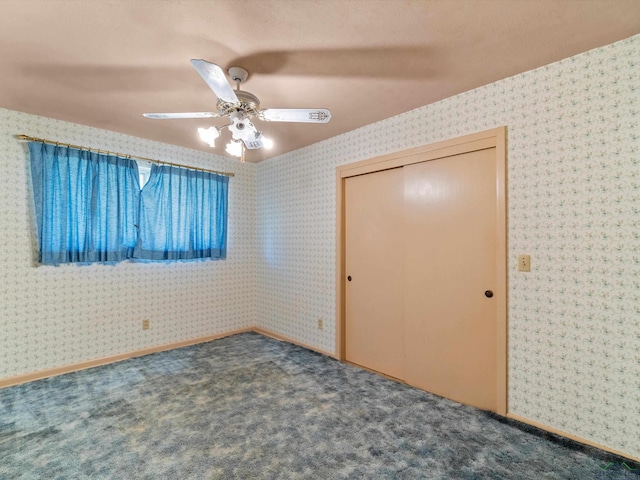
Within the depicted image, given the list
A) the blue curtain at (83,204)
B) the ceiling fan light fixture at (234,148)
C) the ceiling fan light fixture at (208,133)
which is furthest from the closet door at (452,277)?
the blue curtain at (83,204)

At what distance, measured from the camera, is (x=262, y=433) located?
202cm

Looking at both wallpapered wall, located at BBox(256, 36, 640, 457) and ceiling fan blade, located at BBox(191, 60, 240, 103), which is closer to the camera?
ceiling fan blade, located at BBox(191, 60, 240, 103)

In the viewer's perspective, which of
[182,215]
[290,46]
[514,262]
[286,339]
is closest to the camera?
[290,46]

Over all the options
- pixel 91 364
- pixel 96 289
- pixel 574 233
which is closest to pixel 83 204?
pixel 96 289

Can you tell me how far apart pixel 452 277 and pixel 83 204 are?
3.40 m

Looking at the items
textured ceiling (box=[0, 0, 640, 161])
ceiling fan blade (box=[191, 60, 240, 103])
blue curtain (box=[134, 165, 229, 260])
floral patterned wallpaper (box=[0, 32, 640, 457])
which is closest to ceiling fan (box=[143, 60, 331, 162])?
ceiling fan blade (box=[191, 60, 240, 103])

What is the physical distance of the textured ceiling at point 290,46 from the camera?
1509 millimetres

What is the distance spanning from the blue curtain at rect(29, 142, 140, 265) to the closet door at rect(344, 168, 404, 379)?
7.60 feet

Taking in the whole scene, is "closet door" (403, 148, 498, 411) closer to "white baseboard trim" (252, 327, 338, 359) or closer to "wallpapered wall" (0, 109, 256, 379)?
"white baseboard trim" (252, 327, 338, 359)

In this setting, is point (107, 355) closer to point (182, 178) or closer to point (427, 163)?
point (182, 178)

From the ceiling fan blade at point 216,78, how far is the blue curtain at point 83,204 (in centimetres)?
211

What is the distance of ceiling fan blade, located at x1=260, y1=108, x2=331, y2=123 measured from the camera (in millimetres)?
1780

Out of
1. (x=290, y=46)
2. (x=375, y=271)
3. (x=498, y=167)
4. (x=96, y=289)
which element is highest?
(x=290, y=46)

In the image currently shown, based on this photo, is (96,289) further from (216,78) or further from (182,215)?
(216,78)
